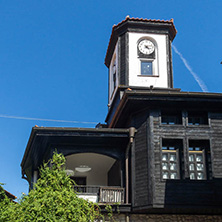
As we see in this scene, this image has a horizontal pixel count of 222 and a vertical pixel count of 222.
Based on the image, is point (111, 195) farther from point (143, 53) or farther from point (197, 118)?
point (143, 53)

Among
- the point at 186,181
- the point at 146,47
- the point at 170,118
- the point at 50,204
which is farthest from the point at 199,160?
the point at 146,47

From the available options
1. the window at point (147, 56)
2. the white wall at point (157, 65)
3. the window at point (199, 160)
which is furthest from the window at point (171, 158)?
the window at point (147, 56)

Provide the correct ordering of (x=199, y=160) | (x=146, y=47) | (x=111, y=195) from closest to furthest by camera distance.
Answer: (x=199, y=160) → (x=111, y=195) → (x=146, y=47)

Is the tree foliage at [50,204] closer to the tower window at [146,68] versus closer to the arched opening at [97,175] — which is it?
the arched opening at [97,175]

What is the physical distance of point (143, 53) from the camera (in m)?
25.5

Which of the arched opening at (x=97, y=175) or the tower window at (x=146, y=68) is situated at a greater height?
the tower window at (x=146, y=68)

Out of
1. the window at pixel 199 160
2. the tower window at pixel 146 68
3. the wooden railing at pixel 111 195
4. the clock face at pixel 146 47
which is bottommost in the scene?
the wooden railing at pixel 111 195

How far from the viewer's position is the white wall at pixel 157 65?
81.3ft

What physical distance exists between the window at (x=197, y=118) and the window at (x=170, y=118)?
1.53ft

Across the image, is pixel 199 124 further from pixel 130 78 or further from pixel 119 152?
pixel 130 78

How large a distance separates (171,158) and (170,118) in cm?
179

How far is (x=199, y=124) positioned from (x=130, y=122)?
2.99m

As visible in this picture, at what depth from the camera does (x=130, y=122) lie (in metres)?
19.5

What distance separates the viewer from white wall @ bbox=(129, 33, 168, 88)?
24.8 metres
